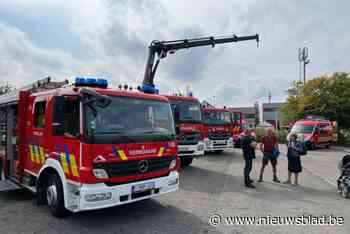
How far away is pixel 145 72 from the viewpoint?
45.4 ft

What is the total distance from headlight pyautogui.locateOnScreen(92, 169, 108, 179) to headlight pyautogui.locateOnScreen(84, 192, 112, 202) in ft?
0.85

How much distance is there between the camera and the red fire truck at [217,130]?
13641 mm

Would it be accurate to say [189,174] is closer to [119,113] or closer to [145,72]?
[119,113]

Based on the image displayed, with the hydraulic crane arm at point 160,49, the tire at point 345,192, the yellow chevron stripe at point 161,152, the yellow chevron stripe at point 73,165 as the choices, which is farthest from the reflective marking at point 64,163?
Answer: the hydraulic crane arm at point 160,49

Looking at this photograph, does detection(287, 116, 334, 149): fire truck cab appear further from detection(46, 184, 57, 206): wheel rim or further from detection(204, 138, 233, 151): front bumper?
detection(46, 184, 57, 206): wheel rim

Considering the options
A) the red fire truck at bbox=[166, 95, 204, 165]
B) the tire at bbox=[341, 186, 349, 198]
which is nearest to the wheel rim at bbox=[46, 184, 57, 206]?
the red fire truck at bbox=[166, 95, 204, 165]

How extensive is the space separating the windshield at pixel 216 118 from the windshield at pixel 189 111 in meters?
3.40

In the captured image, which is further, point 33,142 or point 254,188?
point 254,188

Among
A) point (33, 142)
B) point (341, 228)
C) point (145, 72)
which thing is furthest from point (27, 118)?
point (145, 72)

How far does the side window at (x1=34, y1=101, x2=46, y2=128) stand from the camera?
199 inches

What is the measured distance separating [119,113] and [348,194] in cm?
580

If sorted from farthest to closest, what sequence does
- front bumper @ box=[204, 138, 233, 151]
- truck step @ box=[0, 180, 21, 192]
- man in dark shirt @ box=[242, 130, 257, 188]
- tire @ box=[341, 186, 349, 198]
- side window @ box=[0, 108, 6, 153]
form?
front bumper @ box=[204, 138, 233, 151] < man in dark shirt @ box=[242, 130, 257, 188] < side window @ box=[0, 108, 6, 153] < tire @ box=[341, 186, 349, 198] < truck step @ box=[0, 180, 21, 192]

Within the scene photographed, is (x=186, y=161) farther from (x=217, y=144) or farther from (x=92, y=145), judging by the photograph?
(x=92, y=145)

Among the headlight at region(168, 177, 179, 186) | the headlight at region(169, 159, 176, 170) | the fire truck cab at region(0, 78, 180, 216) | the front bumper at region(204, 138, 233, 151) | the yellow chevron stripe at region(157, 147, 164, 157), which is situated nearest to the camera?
the fire truck cab at region(0, 78, 180, 216)
